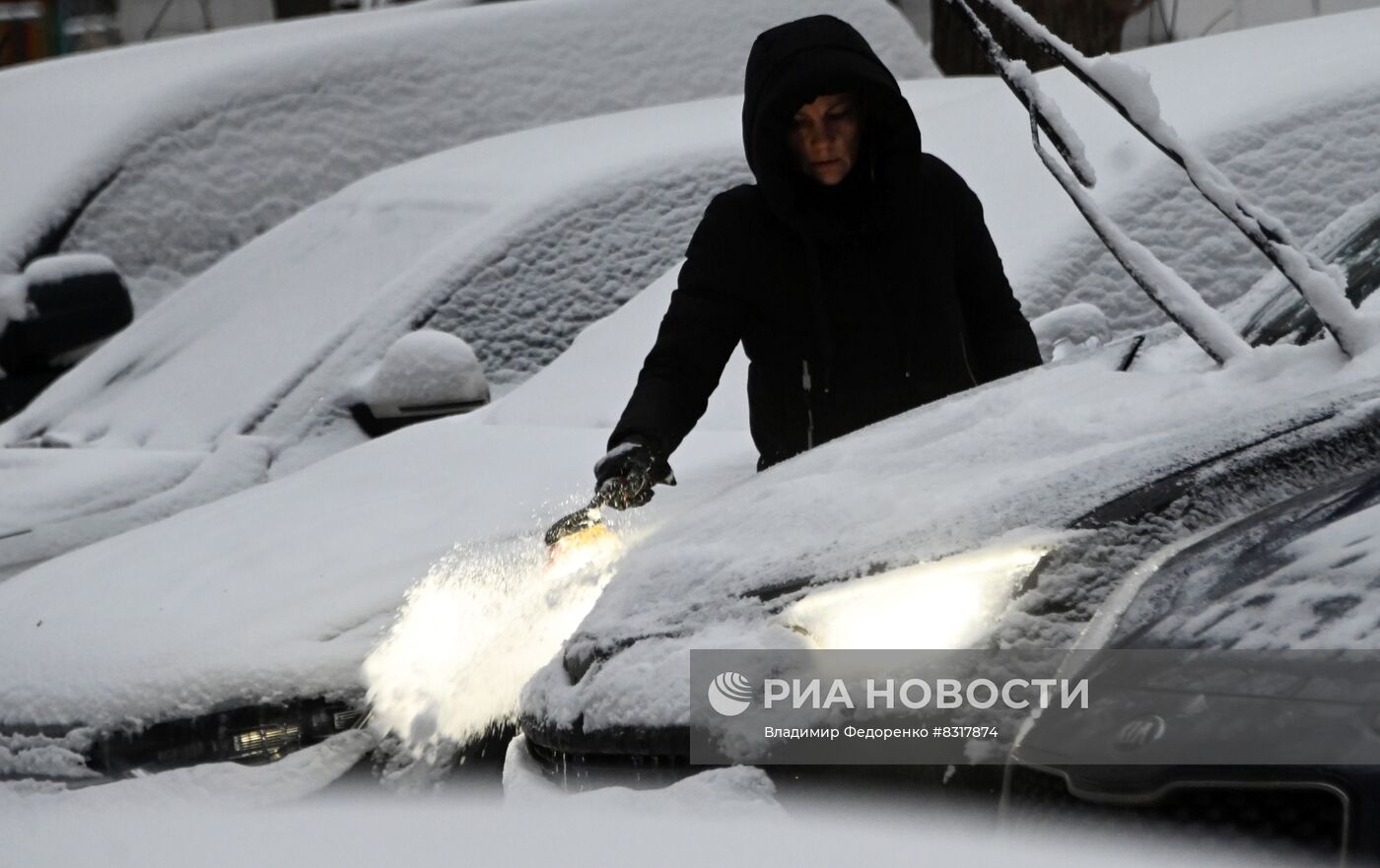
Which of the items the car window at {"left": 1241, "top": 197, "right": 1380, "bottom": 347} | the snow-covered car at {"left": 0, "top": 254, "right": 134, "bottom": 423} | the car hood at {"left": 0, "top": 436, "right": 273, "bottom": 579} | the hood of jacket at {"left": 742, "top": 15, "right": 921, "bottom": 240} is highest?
the hood of jacket at {"left": 742, "top": 15, "right": 921, "bottom": 240}

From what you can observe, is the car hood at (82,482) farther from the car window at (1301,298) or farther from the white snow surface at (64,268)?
the car window at (1301,298)

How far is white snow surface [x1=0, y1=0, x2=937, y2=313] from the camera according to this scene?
22.2 feet

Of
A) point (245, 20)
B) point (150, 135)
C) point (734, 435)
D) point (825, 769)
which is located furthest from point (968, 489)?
point (245, 20)

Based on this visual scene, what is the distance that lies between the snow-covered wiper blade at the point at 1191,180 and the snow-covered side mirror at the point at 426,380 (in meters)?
2.16

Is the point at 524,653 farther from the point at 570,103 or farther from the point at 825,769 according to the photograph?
the point at 570,103

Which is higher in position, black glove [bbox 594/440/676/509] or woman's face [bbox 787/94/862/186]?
woman's face [bbox 787/94/862/186]

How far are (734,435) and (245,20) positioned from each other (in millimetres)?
18673

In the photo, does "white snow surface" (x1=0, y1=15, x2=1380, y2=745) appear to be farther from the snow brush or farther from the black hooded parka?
the black hooded parka

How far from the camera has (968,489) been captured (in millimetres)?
1942

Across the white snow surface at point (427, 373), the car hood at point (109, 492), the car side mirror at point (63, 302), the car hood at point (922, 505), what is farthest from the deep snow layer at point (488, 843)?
the car side mirror at point (63, 302)

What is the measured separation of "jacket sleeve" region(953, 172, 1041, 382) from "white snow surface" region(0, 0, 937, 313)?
4394 mm

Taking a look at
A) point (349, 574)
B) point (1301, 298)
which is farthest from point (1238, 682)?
point (349, 574)

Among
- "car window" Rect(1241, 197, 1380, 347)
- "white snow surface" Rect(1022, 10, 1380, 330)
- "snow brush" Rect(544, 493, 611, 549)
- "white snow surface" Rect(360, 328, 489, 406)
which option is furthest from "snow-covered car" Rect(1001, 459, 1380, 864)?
"white snow surface" Rect(360, 328, 489, 406)

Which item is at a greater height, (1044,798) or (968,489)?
(968,489)
